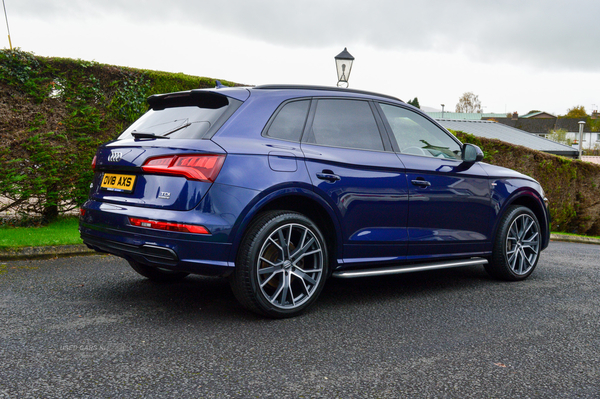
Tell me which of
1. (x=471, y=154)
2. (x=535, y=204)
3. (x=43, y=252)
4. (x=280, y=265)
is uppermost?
(x=471, y=154)

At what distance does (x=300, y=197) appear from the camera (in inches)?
165

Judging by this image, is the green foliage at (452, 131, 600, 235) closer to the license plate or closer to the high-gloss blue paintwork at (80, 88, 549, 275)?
the high-gloss blue paintwork at (80, 88, 549, 275)

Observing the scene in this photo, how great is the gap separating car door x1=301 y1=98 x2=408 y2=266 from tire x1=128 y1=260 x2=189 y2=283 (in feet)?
5.75

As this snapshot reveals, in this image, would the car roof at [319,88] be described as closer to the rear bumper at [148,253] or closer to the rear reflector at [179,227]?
the rear reflector at [179,227]

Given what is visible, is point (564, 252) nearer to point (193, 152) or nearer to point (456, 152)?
point (456, 152)

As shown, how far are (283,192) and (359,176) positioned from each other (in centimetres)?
78

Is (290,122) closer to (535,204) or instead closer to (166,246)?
(166,246)

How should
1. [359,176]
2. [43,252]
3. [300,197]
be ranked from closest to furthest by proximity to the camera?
[300,197]
[359,176]
[43,252]

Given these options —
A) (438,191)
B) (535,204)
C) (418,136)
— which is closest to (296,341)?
(438,191)

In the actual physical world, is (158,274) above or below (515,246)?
below

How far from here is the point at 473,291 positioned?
211 inches

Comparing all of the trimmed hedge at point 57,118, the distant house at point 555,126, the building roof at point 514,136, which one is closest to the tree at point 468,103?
the distant house at point 555,126

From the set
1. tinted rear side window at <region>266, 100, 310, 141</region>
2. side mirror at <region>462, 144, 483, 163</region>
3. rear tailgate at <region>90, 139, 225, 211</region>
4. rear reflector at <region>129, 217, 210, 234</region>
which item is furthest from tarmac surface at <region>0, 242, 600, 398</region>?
tinted rear side window at <region>266, 100, 310, 141</region>

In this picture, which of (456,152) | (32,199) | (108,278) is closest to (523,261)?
(456,152)
